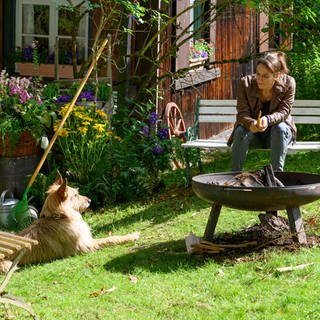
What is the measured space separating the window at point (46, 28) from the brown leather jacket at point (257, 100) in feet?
15.0

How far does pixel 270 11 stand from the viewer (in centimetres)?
893

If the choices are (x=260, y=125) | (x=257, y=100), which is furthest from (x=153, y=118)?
(x=260, y=125)

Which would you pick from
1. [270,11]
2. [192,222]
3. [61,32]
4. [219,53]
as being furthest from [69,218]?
[219,53]

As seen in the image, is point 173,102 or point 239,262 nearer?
point 239,262

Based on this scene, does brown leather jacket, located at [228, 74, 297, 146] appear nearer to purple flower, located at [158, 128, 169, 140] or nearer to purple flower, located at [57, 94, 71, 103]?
purple flower, located at [158, 128, 169, 140]

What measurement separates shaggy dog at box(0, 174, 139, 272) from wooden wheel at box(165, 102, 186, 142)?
3.25 m

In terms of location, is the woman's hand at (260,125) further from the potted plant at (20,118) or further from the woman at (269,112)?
the potted plant at (20,118)

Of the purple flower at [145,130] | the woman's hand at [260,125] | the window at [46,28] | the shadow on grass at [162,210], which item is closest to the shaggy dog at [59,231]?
the shadow on grass at [162,210]

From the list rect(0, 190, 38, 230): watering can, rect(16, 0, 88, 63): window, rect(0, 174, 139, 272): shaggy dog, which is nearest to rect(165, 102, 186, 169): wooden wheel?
rect(16, 0, 88, 63): window

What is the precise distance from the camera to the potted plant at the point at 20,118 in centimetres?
785

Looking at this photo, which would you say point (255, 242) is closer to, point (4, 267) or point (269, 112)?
point (269, 112)

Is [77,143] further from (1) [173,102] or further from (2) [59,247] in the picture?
(1) [173,102]

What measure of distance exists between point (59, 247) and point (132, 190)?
6.30ft

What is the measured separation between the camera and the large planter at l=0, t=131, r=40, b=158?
7.86 m
